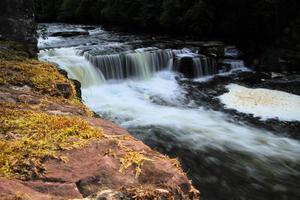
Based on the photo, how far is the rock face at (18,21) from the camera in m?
7.68

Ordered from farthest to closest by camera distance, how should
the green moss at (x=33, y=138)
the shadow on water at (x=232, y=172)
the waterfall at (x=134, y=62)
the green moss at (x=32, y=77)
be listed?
the waterfall at (x=134, y=62) → the shadow on water at (x=232, y=172) → the green moss at (x=32, y=77) → the green moss at (x=33, y=138)

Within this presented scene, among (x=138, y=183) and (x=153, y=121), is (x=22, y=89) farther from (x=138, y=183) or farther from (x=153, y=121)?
(x=153, y=121)

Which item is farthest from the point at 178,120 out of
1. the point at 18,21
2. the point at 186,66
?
the point at 186,66

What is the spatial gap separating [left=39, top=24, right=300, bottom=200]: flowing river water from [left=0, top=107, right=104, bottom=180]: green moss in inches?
211

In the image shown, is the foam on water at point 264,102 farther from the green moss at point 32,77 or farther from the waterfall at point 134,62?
the green moss at point 32,77

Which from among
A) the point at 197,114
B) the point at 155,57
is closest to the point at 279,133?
the point at 197,114

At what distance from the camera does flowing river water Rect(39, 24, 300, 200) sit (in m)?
8.77

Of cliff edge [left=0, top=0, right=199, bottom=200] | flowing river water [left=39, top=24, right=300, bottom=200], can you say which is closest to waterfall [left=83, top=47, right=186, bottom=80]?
flowing river water [left=39, top=24, right=300, bottom=200]

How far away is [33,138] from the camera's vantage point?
277 cm

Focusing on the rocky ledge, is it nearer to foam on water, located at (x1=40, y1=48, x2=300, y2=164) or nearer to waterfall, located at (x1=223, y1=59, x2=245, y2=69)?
foam on water, located at (x1=40, y1=48, x2=300, y2=164)

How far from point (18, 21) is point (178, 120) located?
6117 millimetres

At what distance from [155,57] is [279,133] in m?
8.29

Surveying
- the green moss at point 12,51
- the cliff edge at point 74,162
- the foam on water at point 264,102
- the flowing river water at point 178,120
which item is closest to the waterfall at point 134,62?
the flowing river water at point 178,120

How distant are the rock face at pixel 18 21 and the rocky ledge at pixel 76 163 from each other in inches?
185
